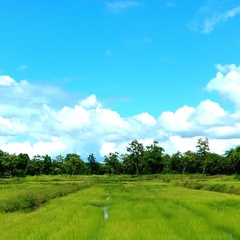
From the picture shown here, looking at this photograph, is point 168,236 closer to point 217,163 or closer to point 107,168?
point 217,163

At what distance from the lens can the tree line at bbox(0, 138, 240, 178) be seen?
238ft

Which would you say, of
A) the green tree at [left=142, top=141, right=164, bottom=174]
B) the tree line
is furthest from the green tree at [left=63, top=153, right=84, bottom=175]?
the green tree at [left=142, top=141, right=164, bottom=174]

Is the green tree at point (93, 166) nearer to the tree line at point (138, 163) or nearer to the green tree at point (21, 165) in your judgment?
the tree line at point (138, 163)

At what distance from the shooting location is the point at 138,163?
8075 cm

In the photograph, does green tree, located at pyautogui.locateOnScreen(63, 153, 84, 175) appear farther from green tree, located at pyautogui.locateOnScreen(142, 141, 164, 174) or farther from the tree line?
green tree, located at pyautogui.locateOnScreen(142, 141, 164, 174)

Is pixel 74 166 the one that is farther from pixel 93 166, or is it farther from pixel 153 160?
pixel 153 160

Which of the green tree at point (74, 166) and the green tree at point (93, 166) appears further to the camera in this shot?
the green tree at point (93, 166)

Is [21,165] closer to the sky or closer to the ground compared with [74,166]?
closer to the ground

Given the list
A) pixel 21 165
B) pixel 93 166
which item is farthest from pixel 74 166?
pixel 21 165

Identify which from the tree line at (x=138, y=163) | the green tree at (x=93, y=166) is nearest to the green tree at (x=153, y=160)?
the tree line at (x=138, y=163)

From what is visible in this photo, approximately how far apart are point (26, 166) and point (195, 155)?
3579 centimetres

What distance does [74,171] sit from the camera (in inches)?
3489

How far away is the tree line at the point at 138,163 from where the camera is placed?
7256 centimetres

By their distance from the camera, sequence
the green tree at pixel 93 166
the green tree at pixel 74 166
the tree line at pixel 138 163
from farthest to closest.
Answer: the green tree at pixel 93 166 < the green tree at pixel 74 166 < the tree line at pixel 138 163
